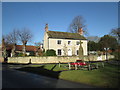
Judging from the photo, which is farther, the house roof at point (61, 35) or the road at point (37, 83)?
the house roof at point (61, 35)

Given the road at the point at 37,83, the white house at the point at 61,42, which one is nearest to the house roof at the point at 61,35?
the white house at the point at 61,42

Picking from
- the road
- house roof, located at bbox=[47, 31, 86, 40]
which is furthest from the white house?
the road

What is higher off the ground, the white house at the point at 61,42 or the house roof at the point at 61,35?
the house roof at the point at 61,35

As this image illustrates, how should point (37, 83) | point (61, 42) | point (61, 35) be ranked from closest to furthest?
point (37, 83), point (61, 42), point (61, 35)

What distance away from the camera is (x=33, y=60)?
102ft

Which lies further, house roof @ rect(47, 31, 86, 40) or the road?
house roof @ rect(47, 31, 86, 40)

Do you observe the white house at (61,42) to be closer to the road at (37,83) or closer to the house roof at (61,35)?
the house roof at (61,35)

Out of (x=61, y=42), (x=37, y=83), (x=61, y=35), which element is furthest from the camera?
(x=61, y=35)

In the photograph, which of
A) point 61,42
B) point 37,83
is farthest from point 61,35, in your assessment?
point 37,83

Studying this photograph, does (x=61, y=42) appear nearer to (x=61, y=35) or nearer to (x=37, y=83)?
(x=61, y=35)

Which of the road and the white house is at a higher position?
the white house

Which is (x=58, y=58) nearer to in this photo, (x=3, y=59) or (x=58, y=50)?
(x=58, y=50)

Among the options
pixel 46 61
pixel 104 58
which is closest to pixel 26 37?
pixel 46 61

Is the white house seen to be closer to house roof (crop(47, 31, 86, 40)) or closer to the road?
house roof (crop(47, 31, 86, 40))
